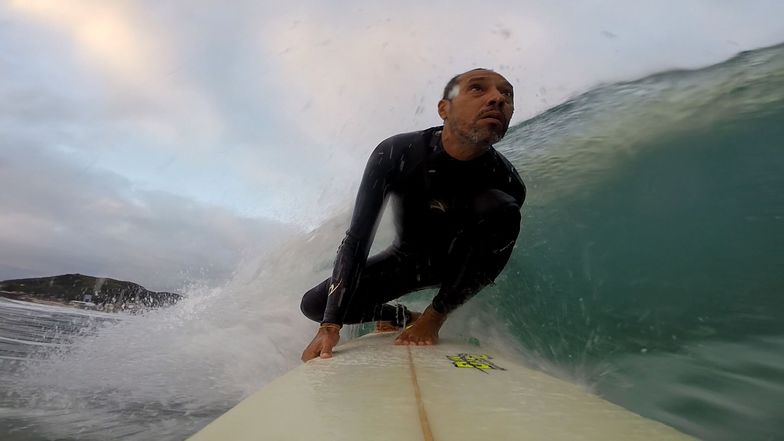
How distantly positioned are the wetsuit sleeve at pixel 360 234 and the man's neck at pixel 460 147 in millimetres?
281

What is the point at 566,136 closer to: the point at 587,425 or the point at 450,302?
the point at 450,302

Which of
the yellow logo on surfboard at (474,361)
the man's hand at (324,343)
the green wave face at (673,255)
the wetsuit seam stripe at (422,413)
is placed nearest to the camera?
the wetsuit seam stripe at (422,413)

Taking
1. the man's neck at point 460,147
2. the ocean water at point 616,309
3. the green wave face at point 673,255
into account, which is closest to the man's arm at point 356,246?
the man's neck at point 460,147

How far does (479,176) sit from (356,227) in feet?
2.28

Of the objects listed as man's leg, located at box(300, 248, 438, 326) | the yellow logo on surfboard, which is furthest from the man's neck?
the yellow logo on surfboard

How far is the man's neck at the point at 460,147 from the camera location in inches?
91.5

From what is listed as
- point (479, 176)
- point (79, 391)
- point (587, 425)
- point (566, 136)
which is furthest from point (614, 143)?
point (79, 391)

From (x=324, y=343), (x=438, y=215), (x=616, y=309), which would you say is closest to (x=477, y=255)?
(x=438, y=215)

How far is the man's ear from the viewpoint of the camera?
2.39 meters

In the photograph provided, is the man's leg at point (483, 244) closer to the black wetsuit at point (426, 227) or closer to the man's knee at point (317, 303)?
the black wetsuit at point (426, 227)

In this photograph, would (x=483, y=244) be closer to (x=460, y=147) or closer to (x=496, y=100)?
(x=460, y=147)

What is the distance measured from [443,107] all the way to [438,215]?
564 millimetres

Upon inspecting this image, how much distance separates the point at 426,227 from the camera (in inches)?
104

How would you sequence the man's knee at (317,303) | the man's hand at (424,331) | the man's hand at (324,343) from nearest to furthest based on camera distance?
the man's hand at (324,343) → the man's hand at (424,331) → the man's knee at (317,303)
